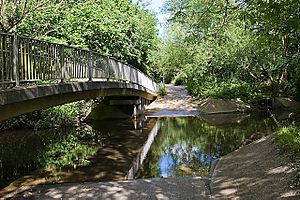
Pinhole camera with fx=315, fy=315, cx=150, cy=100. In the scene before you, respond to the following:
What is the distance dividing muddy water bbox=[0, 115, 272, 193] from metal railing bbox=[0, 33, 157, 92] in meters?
2.58

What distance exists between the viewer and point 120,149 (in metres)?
11.6

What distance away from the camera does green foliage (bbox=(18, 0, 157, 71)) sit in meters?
16.0

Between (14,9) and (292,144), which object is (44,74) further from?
(14,9)

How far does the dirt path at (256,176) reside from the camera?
5355 millimetres

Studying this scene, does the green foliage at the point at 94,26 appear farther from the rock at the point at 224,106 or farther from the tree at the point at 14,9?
the rock at the point at 224,106

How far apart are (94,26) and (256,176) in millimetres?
13513

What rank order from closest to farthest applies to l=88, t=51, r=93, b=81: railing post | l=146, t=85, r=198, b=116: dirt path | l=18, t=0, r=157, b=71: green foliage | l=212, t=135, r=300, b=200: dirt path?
l=212, t=135, r=300, b=200: dirt path, l=88, t=51, r=93, b=81: railing post, l=18, t=0, r=157, b=71: green foliage, l=146, t=85, r=198, b=116: dirt path

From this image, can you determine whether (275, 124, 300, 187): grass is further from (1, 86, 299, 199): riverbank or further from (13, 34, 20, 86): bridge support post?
(13, 34, 20, 86): bridge support post

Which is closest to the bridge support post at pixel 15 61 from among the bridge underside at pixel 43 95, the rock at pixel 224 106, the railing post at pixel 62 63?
the bridge underside at pixel 43 95

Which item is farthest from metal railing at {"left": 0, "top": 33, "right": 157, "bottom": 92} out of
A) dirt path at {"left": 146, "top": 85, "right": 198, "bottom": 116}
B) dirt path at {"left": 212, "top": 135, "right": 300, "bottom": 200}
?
dirt path at {"left": 146, "top": 85, "right": 198, "bottom": 116}

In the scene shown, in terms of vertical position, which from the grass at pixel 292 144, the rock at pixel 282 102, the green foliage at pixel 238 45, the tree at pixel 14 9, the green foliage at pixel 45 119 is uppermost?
Answer: the tree at pixel 14 9

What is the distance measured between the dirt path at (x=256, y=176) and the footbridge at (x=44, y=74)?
170 inches

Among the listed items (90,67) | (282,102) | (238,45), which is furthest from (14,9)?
(282,102)

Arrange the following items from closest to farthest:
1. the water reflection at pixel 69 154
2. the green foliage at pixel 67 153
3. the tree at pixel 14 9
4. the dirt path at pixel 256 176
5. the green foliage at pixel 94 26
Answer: the dirt path at pixel 256 176 → the water reflection at pixel 69 154 → the green foliage at pixel 67 153 → the tree at pixel 14 9 → the green foliage at pixel 94 26
